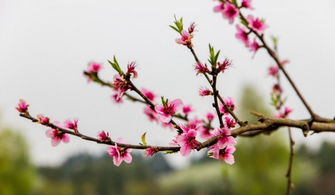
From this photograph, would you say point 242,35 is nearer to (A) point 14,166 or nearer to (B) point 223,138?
(B) point 223,138

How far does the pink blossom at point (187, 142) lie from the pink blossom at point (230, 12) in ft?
4.16

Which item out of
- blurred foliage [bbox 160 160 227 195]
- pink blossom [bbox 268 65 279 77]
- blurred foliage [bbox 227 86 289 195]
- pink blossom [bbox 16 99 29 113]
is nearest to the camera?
pink blossom [bbox 16 99 29 113]

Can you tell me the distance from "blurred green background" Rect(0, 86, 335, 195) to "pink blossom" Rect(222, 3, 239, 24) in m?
1.12

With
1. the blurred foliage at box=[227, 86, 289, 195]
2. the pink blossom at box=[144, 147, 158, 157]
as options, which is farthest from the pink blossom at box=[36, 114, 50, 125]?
the blurred foliage at box=[227, 86, 289, 195]

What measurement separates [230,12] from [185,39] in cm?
95

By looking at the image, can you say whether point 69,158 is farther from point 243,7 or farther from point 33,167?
point 243,7

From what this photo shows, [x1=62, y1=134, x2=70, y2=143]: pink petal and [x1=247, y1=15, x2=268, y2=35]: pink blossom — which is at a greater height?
[x1=247, y1=15, x2=268, y2=35]: pink blossom

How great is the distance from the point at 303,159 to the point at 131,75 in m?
58.1

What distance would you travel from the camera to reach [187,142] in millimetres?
2115

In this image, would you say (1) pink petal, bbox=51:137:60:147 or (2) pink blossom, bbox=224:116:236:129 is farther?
(1) pink petal, bbox=51:137:60:147

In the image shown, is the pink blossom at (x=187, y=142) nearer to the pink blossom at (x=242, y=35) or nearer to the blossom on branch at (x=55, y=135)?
the blossom on branch at (x=55, y=135)

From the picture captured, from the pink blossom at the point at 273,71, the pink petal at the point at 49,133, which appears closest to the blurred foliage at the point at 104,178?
the pink blossom at the point at 273,71

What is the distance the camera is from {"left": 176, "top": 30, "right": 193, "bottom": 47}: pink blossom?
89.0 inches

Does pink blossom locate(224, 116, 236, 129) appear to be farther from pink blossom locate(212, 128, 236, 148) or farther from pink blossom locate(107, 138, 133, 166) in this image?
pink blossom locate(107, 138, 133, 166)
